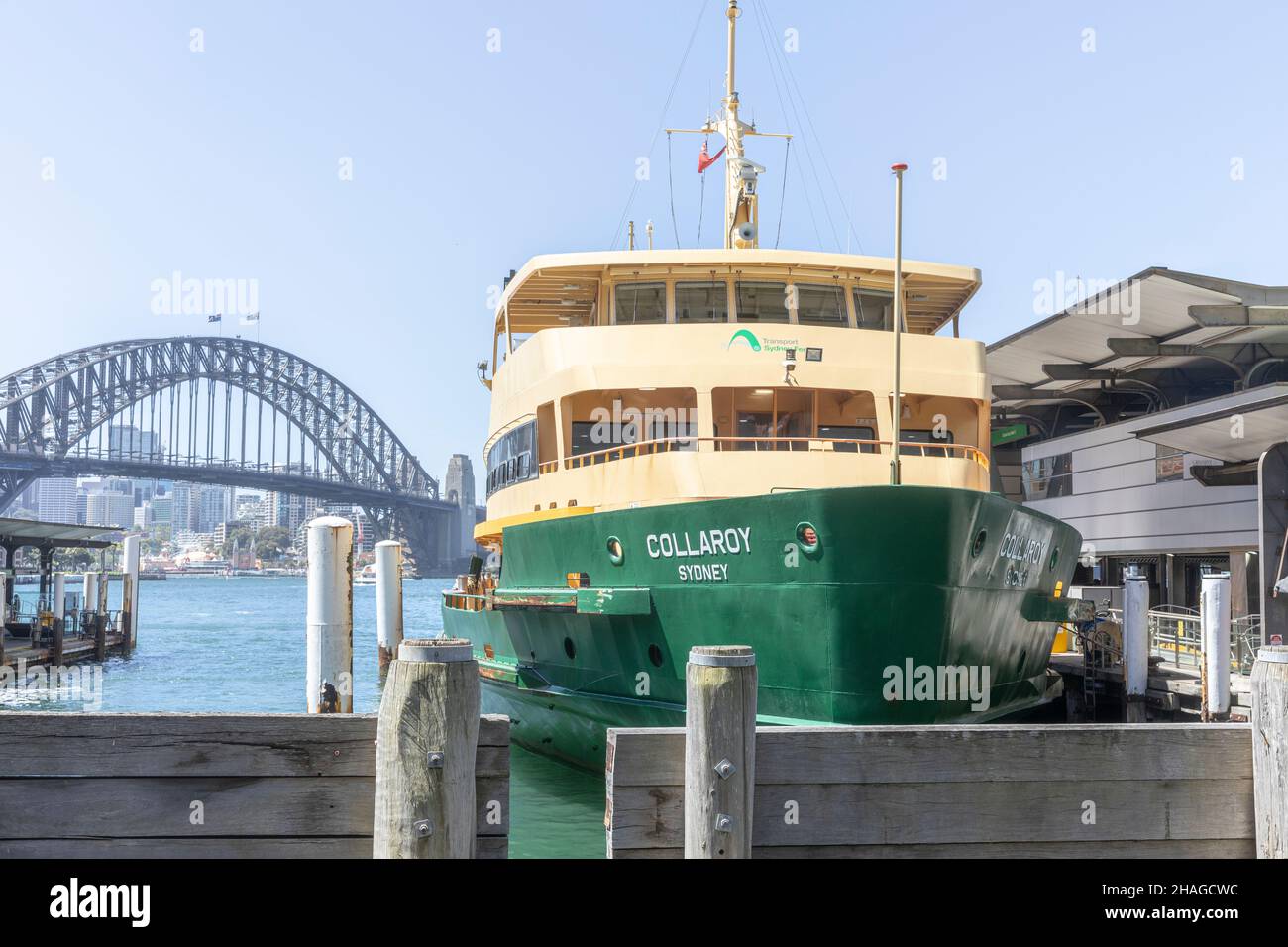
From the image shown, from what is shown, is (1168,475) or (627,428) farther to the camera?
(1168,475)

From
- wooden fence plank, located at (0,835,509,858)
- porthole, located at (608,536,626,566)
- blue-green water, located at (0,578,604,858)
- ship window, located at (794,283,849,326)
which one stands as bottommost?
blue-green water, located at (0,578,604,858)

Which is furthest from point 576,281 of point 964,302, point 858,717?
point 858,717

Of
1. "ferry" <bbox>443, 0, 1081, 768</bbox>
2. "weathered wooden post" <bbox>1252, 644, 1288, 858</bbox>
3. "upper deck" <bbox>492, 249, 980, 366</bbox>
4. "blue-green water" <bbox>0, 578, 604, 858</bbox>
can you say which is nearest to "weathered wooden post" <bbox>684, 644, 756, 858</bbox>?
"weathered wooden post" <bbox>1252, 644, 1288, 858</bbox>

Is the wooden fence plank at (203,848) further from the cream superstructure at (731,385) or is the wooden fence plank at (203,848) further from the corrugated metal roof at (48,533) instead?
the corrugated metal roof at (48,533)

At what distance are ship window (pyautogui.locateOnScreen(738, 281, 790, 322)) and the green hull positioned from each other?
3589mm

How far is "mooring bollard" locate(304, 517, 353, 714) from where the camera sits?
32.4ft

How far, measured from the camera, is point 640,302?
13.9 meters

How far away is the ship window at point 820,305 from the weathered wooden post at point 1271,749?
360 inches

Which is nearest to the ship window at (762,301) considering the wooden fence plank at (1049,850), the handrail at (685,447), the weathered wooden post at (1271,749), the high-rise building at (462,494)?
the handrail at (685,447)

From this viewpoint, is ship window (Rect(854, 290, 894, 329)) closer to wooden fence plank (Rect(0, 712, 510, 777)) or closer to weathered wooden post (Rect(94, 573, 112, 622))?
wooden fence plank (Rect(0, 712, 510, 777))

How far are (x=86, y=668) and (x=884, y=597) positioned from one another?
30.1 meters
